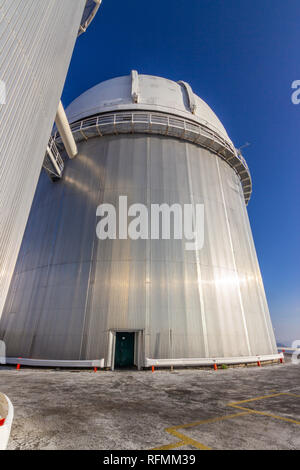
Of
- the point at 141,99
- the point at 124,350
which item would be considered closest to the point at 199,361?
the point at 124,350

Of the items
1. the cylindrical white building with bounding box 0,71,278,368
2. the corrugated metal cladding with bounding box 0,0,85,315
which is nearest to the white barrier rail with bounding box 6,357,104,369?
the cylindrical white building with bounding box 0,71,278,368

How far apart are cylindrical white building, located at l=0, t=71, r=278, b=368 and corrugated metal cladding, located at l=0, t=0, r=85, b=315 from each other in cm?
790

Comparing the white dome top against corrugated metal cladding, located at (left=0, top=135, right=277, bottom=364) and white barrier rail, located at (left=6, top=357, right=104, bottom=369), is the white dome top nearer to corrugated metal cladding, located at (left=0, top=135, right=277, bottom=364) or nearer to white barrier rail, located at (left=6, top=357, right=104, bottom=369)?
corrugated metal cladding, located at (left=0, top=135, right=277, bottom=364)

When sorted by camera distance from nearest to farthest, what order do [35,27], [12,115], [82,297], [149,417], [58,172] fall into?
[149,417] < [12,115] < [35,27] < [82,297] < [58,172]

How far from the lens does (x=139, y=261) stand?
14.8 metres

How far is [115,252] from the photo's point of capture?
15.1 metres

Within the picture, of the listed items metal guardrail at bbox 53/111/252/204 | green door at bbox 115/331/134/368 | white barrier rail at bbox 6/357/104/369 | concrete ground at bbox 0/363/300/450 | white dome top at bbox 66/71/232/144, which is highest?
white dome top at bbox 66/71/232/144

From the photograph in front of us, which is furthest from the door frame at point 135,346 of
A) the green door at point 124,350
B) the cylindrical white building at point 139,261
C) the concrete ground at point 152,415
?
the concrete ground at point 152,415

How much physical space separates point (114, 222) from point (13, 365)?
10.4m

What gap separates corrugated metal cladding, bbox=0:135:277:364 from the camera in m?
13.5

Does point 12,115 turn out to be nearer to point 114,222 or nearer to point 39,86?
point 39,86

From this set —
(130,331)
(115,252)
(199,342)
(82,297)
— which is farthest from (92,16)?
(199,342)

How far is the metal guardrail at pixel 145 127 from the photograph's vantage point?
19.0 m

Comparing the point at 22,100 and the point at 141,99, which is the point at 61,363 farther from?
the point at 141,99
